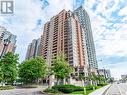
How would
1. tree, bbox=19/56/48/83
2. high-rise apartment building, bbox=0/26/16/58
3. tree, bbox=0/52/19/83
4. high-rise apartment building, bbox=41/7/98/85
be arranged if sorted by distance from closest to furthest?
1. high-rise apartment building, bbox=0/26/16/58
2. tree, bbox=0/52/19/83
3. tree, bbox=19/56/48/83
4. high-rise apartment building, bbox=41/7/98/85

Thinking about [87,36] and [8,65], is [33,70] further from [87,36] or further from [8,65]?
[87,36]

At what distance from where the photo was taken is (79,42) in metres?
136

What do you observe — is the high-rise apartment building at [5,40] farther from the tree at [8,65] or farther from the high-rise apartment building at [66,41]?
the high-rise apartment building at [66,41]

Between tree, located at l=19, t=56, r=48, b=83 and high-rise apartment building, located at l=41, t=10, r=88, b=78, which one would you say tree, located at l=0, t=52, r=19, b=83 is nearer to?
tree, located at l=19, t=56, r=48, b=83

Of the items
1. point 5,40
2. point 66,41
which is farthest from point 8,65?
point 66,41

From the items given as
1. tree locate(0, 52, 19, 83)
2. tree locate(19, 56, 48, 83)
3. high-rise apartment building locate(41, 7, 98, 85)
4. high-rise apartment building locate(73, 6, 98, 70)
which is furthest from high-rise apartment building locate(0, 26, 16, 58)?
high-rise apartment building locate(73, 6, 98, 70)

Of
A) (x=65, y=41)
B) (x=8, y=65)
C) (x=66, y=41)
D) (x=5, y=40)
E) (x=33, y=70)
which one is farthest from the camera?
(x=65, y=41)

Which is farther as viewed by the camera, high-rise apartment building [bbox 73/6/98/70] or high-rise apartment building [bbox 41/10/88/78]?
high-rise apartment building [bbox 73/6/98/70]

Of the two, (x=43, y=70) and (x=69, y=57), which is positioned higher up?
(x=69, y=57)

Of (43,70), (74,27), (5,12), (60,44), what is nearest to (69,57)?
(60,44)

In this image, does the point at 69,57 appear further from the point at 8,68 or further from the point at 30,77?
the point at 8,68

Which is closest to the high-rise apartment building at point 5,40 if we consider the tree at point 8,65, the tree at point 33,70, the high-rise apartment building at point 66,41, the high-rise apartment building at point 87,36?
the tree at point 8,65

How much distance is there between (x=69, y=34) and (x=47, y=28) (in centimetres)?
2507

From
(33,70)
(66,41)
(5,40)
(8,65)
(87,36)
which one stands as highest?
(87,36)
